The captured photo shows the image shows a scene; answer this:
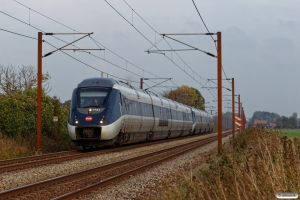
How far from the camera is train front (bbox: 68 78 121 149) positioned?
2639cm

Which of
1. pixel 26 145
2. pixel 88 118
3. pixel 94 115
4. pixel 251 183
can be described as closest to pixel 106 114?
pixel 94 115

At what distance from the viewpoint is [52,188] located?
42.7 ft

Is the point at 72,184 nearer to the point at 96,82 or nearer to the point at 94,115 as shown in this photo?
the point at 94,115

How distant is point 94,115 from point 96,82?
6.84ft

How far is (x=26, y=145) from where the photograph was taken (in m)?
27.4

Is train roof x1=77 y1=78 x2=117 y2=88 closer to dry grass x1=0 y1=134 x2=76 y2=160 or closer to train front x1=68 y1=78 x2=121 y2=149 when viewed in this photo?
train front x1=68 y1=78 x2=121 y2=149

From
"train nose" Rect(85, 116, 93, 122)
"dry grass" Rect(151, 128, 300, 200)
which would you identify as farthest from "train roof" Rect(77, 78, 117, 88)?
"dry grass" Rect(151, 128, 300, 200)

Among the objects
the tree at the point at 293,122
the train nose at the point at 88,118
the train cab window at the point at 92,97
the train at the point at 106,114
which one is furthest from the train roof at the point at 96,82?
the tree at the point at 293,122

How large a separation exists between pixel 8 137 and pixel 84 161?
28.3 feet

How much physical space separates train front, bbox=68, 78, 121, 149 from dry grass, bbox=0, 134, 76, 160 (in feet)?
7.98

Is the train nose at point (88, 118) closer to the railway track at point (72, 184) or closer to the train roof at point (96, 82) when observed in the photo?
the train roof at point (96, 82)

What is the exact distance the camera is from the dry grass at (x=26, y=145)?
2430 centimetres

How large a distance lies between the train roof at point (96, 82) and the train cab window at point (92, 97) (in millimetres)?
302

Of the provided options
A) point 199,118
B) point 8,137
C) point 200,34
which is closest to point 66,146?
point 8,137
